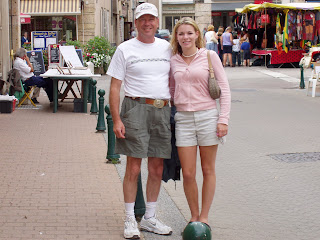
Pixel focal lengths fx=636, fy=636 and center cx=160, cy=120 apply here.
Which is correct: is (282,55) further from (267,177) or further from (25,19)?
(267,177)

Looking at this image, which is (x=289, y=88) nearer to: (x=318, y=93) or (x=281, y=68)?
(x=318, y=93)

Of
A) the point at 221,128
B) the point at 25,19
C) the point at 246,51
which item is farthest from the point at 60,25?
the point at 221,128

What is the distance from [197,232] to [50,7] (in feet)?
94.2

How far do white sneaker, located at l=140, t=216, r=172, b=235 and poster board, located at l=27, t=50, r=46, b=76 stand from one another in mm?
12526

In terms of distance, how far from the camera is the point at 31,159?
8492mm

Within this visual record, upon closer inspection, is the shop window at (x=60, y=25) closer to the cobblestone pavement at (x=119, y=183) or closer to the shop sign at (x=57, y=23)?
the shop sign at (x=57, y=23)

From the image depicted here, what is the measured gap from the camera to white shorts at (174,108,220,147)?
4961 millimetres

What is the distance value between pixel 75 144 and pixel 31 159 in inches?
54.5

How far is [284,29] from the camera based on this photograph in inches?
1131

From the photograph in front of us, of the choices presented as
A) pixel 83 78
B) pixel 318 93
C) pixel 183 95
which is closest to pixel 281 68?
pixel 318 93

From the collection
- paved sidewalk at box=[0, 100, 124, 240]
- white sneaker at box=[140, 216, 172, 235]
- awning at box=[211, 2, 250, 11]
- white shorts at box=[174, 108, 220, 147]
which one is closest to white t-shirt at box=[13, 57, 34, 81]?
paved sidewalk at box=[0, 100, 124, 240]

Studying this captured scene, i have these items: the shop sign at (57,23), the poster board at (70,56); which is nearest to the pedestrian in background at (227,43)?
the shop sign at (57,23)

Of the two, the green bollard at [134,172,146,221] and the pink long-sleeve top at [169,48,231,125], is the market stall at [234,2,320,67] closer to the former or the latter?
the green bollard at [134,172,146,221]

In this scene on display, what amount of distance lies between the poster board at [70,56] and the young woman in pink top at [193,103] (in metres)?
12.1
